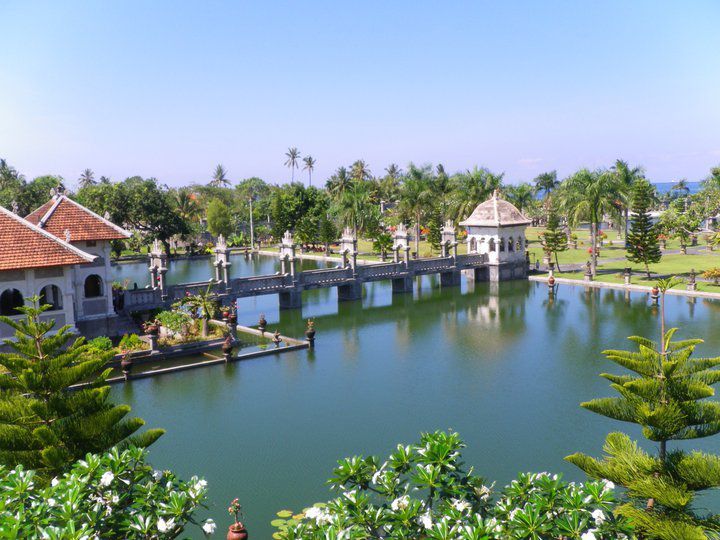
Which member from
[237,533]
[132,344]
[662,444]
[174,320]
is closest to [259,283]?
[174,320]

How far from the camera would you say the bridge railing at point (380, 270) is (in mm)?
38188

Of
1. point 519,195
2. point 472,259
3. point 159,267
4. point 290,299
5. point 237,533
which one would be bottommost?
point 237,533

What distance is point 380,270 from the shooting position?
128 ft

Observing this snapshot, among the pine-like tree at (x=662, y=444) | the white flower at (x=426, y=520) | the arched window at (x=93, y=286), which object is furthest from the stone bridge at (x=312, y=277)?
the pine-like tree at (x=662, y=444)

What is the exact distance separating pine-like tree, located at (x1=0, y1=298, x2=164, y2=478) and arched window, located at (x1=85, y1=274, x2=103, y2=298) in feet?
50.0

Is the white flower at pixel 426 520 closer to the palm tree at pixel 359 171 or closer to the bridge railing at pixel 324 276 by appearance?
the bridge railing at pixel 324 276

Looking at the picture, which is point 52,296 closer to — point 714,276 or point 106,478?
point 106,478

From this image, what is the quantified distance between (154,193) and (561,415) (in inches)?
1876

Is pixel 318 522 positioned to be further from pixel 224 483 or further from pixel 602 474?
pixel 224 483

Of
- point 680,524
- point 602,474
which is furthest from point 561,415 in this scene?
point 680,524

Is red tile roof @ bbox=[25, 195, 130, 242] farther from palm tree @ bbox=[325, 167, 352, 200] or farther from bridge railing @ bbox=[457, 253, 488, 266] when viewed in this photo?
palm tree @ bbox=[325, 167, 352, 200]

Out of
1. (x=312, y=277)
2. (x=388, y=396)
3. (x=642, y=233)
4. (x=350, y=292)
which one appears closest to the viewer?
(x=388, y=396)

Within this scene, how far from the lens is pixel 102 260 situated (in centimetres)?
2617

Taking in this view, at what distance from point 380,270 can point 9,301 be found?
21.2 metres
